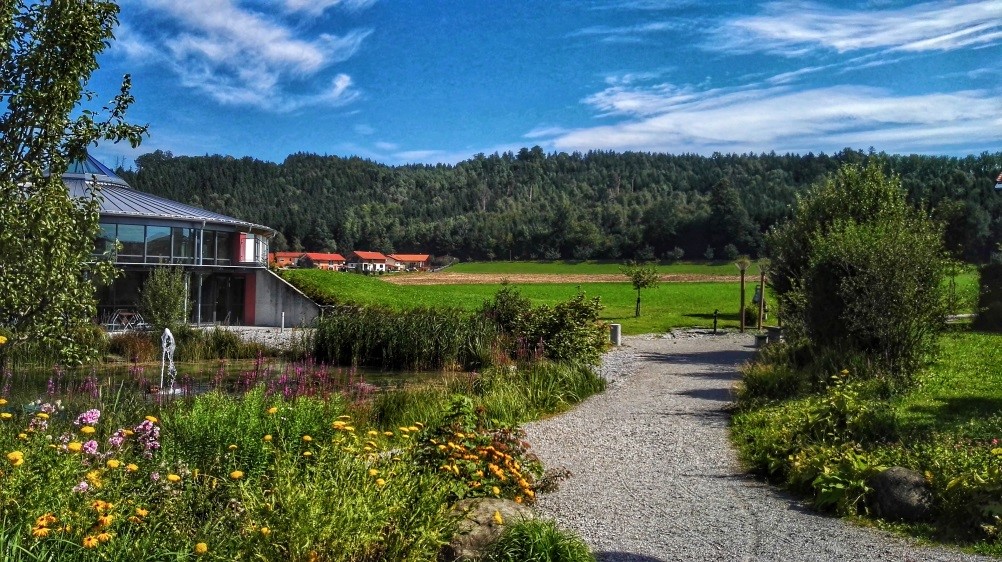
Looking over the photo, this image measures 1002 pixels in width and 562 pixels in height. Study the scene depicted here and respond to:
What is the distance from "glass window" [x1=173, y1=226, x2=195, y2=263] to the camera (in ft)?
114

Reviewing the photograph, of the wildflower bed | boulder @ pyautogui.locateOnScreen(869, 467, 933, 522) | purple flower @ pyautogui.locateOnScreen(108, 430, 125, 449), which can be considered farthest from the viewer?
boulder @ pyautogui.locateOnScreen(869, 467, 933, 522)

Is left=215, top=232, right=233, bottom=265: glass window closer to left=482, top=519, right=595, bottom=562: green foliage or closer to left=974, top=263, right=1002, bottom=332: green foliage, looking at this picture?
left=974, top=263, right=1002, bottom=332: green foliage

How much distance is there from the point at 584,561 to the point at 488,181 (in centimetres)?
18009

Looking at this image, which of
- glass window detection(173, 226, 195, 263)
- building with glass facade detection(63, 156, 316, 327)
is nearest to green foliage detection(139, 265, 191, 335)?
building with glass facade detection(63, 156, 316, 327)

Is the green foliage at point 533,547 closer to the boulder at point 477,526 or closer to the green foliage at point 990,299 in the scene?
the boulder at point 477,526

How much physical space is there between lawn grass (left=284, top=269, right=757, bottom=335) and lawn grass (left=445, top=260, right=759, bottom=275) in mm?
19015

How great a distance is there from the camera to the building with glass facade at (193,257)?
3322 centimetres

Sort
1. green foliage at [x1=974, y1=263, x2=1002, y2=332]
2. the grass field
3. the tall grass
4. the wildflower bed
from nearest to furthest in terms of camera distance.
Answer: the wildflower bed < the tall grass < green foliage at [x1=974, y1=263, x2=1002, y2=332] < the grass field

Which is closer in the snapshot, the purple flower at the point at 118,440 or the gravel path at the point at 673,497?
the purple flower at the point at 118,440

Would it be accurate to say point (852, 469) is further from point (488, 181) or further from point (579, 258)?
point (488, 181)

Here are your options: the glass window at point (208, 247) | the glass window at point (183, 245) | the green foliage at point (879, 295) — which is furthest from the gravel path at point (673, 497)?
the glass window at point (208, 247)

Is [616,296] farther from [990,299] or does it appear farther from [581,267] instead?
[581,267]

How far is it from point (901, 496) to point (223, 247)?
34.7 meters

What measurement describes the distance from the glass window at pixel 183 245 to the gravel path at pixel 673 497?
26155mm
